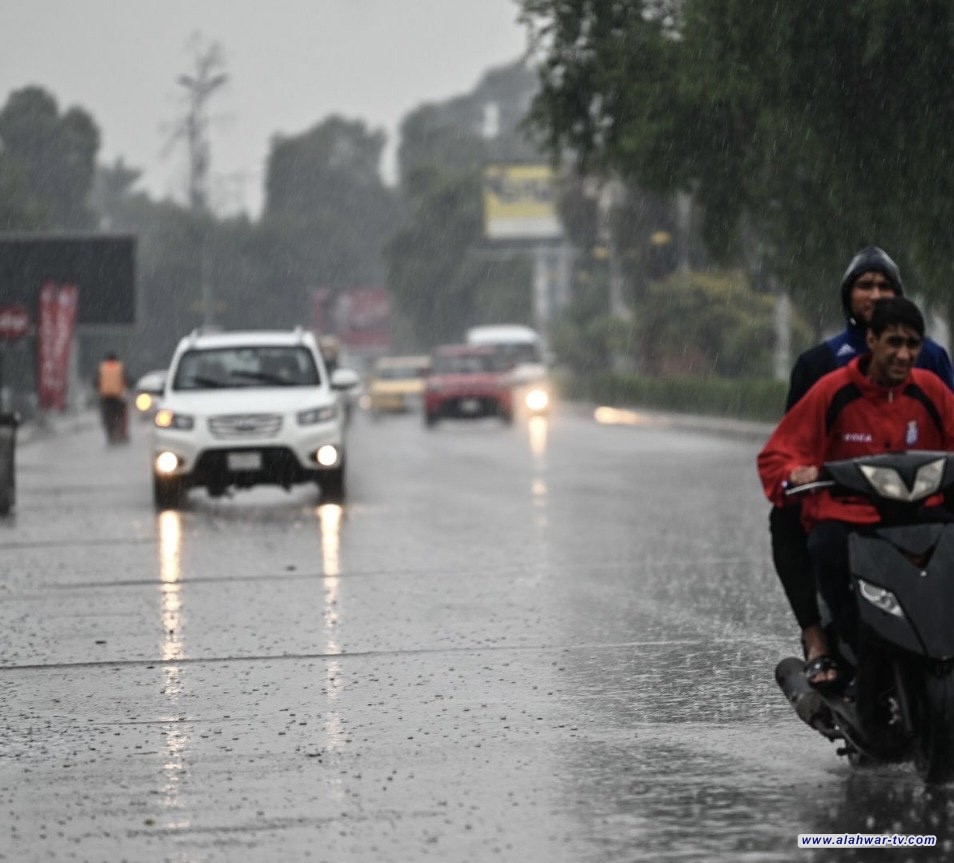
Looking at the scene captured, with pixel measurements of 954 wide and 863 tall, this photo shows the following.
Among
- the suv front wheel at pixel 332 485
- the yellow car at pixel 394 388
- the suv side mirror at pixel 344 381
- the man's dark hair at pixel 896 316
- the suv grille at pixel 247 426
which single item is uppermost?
the man's dark hair at pixel 896 316

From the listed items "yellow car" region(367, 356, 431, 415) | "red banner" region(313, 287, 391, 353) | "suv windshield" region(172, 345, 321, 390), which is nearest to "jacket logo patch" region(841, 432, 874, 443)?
"suv windshield" region(172, 345, 321, 390)

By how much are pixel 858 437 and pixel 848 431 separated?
0.13ft

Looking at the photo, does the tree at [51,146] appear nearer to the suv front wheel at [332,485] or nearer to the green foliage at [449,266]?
the green foliage at [449,266]

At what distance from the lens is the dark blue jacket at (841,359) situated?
27.1ft

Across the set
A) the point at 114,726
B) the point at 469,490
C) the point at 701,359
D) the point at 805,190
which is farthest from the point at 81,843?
the point at 701,359

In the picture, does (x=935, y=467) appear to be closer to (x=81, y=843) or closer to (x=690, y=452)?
(x=81, y=843)

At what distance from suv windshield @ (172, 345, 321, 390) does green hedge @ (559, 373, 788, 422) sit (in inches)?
796

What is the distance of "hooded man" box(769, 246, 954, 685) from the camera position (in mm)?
8117

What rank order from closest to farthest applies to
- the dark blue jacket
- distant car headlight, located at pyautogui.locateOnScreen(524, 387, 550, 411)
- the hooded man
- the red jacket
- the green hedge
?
the red jacket, the hooded man, the dark blue jacket, the green hedge, distant car headlight, located at pyautogui.locateOnScreen(524, 387, 550, 411)

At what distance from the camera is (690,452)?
35281mm

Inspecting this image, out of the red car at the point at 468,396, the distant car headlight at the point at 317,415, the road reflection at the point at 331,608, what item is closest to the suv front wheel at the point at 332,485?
the road reflection at the point at 331,608

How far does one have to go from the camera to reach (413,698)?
32.8ft

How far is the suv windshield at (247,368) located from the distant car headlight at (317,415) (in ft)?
2.64

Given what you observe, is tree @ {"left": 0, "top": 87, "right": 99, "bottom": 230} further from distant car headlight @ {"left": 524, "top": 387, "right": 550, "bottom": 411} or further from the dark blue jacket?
the dark blue jacket
